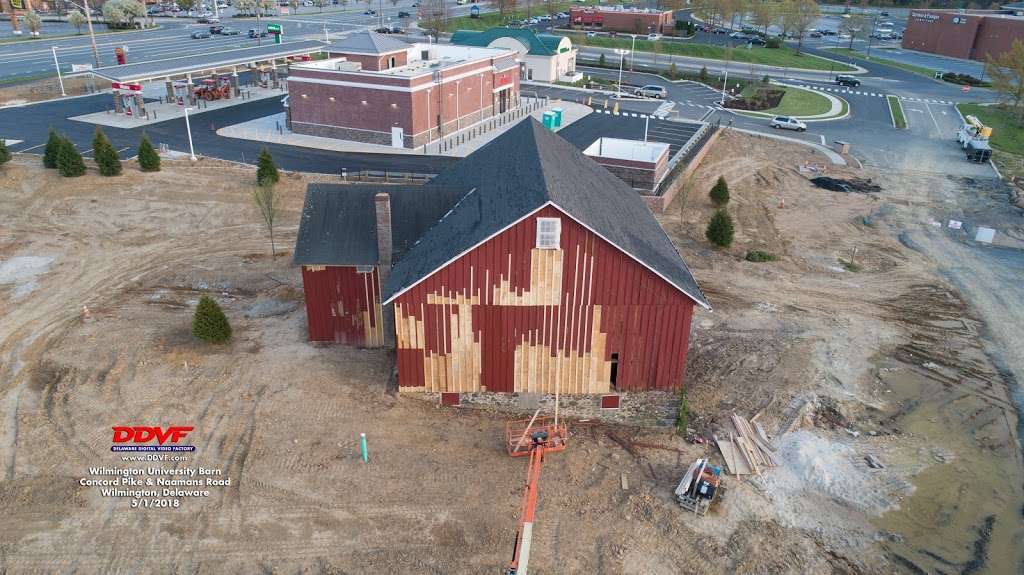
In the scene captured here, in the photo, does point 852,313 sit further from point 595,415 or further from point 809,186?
point 809,186

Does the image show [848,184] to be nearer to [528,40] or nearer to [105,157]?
[528,40]

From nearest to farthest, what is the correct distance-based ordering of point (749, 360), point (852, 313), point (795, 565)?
point (795, 565), point (749, 360), point (852, 313)

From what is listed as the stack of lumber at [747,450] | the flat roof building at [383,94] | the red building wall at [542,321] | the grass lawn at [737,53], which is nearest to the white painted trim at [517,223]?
the red building wall at [542,321]

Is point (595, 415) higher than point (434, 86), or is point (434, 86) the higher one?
point (434, 86)

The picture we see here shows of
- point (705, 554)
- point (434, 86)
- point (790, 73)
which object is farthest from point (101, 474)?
point (790, 73)

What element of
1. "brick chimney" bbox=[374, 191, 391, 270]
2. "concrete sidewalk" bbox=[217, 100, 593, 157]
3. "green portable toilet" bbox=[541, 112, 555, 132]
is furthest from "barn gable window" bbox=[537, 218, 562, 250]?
"green portable toilet" bbox=[541, 112, 555, 132]

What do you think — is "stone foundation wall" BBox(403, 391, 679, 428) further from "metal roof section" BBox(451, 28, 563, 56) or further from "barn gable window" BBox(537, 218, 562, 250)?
"metal roof section" BBox(451, 28, 563, 56)
